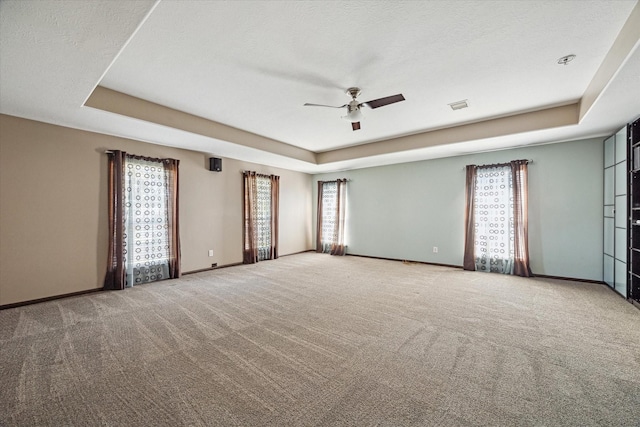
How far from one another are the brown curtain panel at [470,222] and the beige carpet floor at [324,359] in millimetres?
1426

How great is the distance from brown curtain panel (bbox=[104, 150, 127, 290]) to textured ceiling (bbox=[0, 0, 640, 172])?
0.54 m

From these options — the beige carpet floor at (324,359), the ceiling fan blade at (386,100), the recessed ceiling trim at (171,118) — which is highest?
the recessed ceiling trim at (171,118)

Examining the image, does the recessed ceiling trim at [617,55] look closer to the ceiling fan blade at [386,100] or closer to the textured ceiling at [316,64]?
the textured ceiling at [316,64]

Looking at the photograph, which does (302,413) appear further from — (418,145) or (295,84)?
(418,145)

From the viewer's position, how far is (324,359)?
7.23 feet

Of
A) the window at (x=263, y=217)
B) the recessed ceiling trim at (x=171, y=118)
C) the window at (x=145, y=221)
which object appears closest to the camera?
the recessed ceiling trim at (x=171, y=118)

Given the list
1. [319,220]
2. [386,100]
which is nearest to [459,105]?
[386,100]

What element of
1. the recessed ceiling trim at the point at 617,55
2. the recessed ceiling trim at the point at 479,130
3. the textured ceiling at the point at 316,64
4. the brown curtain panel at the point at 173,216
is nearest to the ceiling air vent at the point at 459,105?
the textured ceiling at the point at 316,64

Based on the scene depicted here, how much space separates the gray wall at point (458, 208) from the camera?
14.5 ft

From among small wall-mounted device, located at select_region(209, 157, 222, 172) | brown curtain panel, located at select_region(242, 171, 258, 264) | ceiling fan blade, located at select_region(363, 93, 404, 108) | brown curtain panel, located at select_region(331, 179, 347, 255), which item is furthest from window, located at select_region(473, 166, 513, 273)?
small wall-mounted device, located at select_region(209, 157, 222, 172)

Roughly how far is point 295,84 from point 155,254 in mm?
3846

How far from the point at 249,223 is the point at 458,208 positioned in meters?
4.67

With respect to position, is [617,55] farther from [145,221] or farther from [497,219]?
[145,221]

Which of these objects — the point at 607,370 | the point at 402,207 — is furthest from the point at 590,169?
the point at 607,370
